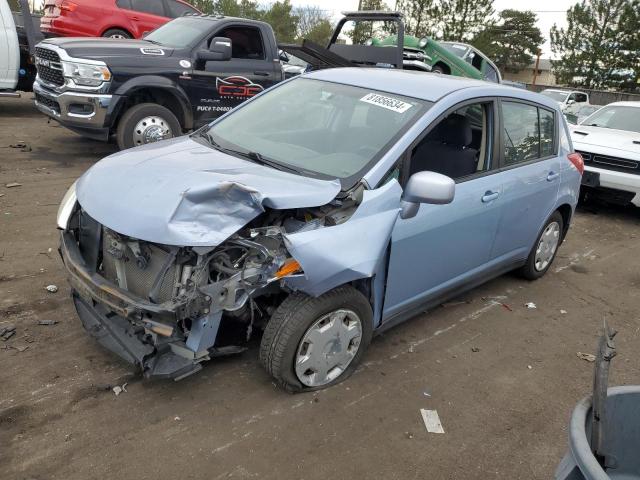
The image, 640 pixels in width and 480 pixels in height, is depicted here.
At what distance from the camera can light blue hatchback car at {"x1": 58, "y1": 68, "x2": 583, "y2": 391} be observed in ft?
8.97

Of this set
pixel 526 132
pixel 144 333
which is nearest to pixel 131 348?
pixel 144 333

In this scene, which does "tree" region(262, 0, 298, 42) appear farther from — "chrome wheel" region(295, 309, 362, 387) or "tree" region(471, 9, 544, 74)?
"chrome wheel" region(295, 309, 362, 387)

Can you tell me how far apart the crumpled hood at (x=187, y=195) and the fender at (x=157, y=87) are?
421 cm

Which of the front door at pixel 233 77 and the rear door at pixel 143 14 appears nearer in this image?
the front door at pixel 233 77

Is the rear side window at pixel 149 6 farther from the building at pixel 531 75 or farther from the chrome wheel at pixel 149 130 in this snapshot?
the building at pixel 531 75

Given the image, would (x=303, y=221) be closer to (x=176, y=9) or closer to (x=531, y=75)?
(x=176, y=9)

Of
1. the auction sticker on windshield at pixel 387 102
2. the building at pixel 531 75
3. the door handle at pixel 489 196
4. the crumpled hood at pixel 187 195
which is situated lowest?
the building at pixel 531 75

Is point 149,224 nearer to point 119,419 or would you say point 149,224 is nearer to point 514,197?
point 119,419

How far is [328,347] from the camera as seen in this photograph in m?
3.15

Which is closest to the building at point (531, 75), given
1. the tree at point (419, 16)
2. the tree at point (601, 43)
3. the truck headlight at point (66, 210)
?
the tree at point (601, 43)

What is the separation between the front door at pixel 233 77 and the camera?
307 inches

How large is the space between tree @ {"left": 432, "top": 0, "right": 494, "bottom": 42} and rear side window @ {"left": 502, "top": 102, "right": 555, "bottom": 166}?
29397mm

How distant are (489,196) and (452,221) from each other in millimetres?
464

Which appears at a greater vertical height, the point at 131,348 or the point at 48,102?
the point at 48,102
